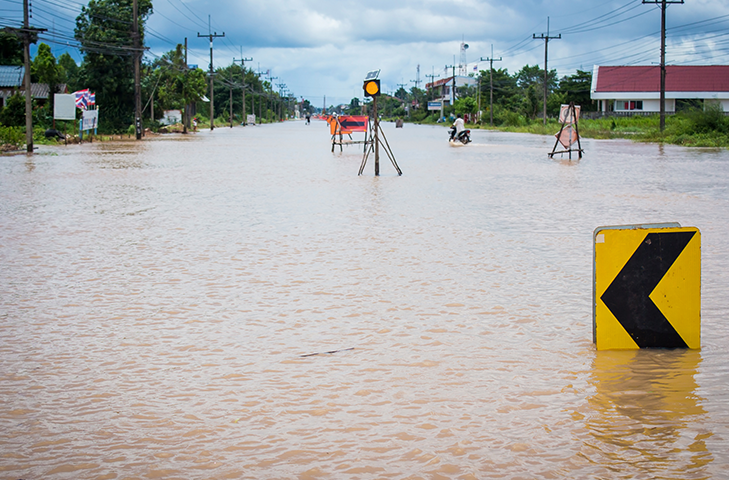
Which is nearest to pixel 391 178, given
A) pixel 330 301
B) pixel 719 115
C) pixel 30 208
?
pixel 30 208

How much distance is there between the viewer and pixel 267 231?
1102 centimetres

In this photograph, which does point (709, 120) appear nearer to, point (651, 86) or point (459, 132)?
point (459, 132)

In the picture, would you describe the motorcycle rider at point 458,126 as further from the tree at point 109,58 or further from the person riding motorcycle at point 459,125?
the tree at point 109,58

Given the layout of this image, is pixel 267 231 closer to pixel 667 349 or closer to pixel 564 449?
pixel 667 349

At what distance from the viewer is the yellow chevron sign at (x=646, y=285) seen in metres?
5.32

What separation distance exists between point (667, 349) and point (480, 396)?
1.76 metres

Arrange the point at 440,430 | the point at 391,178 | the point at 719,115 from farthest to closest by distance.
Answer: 1. the point at 719,115
2. the point at 391,178
3. the point at 440,430

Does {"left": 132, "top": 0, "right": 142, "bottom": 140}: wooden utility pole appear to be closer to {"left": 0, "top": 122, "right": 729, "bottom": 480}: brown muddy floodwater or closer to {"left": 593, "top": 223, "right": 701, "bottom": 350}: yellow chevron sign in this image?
{"left": 0, "top": 122, "right": 729, "bottom": 480}: brown muddy floodwater

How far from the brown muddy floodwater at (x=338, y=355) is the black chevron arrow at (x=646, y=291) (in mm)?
168

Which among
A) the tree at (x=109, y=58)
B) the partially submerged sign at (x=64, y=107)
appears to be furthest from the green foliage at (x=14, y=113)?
the tree at (x=109, y=58)

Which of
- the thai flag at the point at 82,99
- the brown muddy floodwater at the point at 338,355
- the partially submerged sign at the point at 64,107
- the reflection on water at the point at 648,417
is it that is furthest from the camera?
the thai flag at the point at 82,99

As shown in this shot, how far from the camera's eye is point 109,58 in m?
56.3

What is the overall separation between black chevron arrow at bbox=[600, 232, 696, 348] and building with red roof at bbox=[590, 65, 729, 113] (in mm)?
83963

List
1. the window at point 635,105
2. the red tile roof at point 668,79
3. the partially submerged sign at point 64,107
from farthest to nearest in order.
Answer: the window at point 635,105 → the red tile roof at point 668,79 → the partially submerged sign at point 64,107
